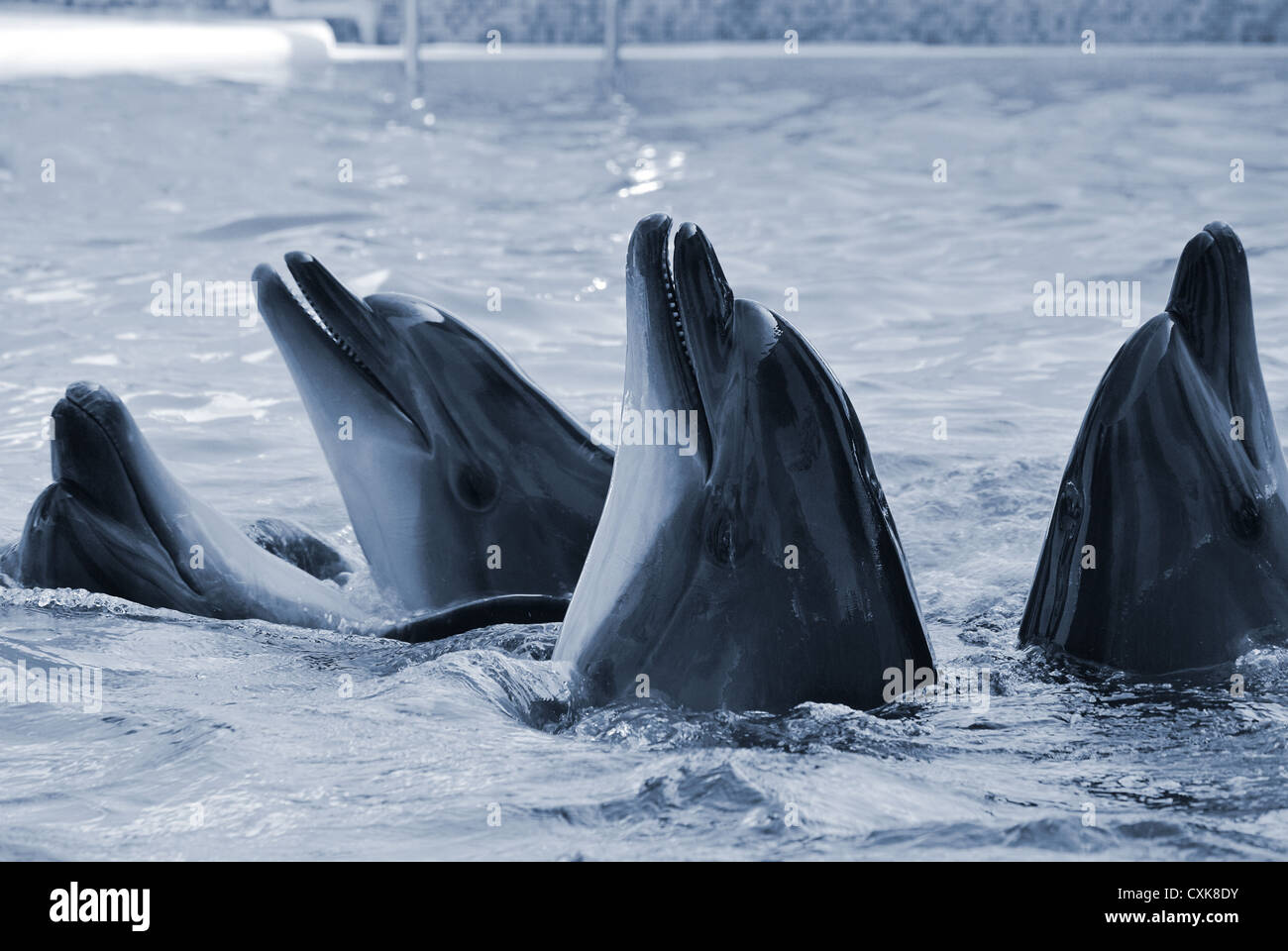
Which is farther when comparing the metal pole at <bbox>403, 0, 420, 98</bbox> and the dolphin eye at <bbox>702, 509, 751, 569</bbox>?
the metal pole at <bbox>403, 0, 420, 98</bbox>

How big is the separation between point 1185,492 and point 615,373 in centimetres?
623

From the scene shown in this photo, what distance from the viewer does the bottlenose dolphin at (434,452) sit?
4180 mm

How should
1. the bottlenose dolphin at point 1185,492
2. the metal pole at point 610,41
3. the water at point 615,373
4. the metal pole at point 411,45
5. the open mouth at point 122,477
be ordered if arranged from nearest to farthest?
1. the water at point 615,373
2. the bottlenose dolphin at point 1185,492
3. the open mouth at point 122,477
4. the metal pole at point 411,45
5. the metal pole at point 610,41

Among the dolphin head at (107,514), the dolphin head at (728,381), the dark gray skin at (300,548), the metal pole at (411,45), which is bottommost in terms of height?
the dark gray skin at (300,548)

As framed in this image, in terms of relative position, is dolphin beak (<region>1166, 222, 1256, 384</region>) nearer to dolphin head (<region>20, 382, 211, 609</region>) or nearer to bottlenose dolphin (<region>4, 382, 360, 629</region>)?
bottlenose dolphin (<region>4, 382, 360, 629</region>)

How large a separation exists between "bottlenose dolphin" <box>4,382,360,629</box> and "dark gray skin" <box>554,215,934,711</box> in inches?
54.0

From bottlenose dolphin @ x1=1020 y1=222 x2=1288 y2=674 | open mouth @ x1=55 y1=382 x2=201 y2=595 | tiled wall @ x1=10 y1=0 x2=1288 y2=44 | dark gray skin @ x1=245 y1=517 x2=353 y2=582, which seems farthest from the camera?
tiled wall @ x1=10 y1=0 x2=1288 y2=44

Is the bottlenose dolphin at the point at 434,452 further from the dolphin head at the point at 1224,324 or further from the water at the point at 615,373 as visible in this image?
the dolphin head at the point at 1224,324

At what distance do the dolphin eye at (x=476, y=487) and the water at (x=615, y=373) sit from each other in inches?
13.4

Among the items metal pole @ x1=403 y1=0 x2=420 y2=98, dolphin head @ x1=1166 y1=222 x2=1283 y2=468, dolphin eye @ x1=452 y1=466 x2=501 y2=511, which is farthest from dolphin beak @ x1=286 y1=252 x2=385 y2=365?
metal pole @ x1=403 y1=0 x2=420 y2=98

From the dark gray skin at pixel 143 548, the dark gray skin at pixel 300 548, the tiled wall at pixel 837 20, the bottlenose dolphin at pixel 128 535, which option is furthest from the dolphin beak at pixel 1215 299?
the tiled wall at pixel 837 20

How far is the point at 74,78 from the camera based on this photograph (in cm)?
1900

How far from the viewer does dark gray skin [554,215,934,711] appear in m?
3.14
